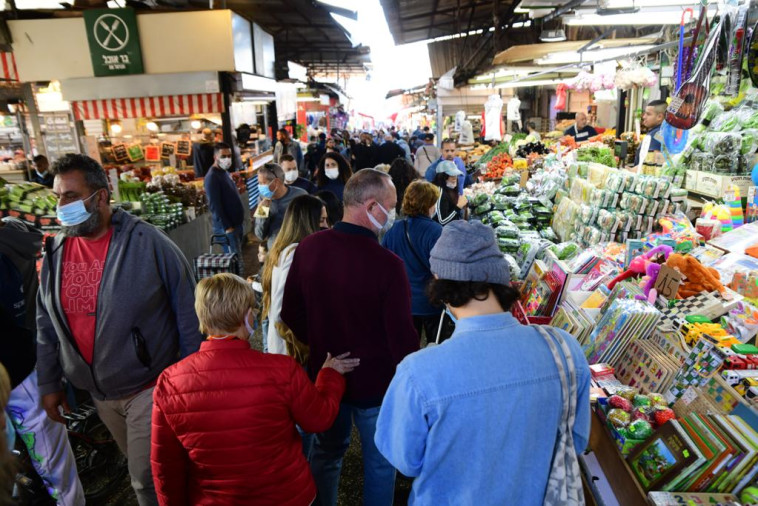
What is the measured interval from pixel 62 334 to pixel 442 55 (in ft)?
55.5

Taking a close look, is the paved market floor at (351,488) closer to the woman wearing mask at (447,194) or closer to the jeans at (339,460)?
the jeans at (339,460)

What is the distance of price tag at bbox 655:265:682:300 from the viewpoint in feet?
9.06

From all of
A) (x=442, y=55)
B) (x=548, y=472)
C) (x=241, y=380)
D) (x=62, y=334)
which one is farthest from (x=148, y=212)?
(x=442, y=55)

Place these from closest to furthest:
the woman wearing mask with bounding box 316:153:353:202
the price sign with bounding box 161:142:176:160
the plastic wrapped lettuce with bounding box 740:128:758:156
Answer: the plastic wrapped lettuce with bounding box 740:128:758:156 < the woman wearing mask with bounding box 316:153:353:202 < the price sign with bounding box 161:142:176:160

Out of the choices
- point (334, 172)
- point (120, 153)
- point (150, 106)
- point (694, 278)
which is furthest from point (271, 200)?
point (120, 153)

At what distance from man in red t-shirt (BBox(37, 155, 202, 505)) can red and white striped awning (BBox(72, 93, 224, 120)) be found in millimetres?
7782

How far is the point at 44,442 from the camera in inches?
108

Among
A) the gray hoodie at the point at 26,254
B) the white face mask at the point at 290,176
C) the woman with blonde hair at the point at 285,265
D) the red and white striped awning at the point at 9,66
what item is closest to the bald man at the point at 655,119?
the woman with blonde hair at the point at 285,265

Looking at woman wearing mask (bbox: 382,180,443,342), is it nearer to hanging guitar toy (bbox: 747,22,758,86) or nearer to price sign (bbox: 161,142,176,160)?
hanging guitar toy (bbox: 747,22,758,86)

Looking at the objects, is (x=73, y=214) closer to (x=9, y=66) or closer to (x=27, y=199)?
(x=27, y=199)

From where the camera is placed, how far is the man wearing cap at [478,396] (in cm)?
137

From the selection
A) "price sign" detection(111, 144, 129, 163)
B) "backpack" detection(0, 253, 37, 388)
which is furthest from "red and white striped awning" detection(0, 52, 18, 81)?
"backpack" detection(0, 253, 37, 388)

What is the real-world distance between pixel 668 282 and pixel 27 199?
5.87m

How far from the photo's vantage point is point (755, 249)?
3.02m
